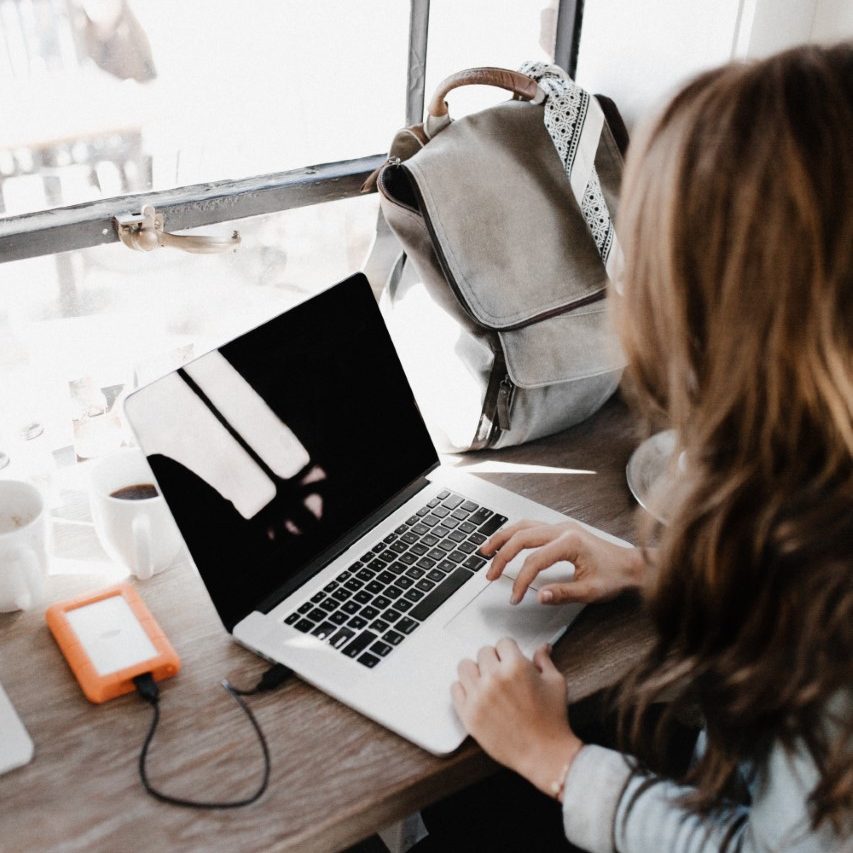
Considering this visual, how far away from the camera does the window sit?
1.05 m

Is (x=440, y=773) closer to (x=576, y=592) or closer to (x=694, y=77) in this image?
(x=576, y=592)

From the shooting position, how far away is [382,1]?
49.4 inches

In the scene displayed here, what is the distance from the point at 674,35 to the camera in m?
1.23

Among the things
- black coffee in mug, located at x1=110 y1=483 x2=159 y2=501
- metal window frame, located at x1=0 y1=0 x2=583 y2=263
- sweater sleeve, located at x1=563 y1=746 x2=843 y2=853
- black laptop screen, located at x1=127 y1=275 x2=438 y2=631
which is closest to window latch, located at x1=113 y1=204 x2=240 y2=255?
metal window frame, located at x1=0 y1=0 x2=583 y2=263

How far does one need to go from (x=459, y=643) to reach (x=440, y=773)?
134 millimetres

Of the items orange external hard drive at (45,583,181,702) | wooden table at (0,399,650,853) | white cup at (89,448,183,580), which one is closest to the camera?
wooden table at (0,399,650,853)

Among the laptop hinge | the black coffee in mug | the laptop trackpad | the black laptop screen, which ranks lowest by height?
the laptop trackpad

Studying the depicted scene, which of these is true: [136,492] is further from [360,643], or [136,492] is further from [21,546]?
[360,643]

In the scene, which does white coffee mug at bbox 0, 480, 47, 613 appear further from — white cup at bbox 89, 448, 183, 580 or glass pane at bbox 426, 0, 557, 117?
glass pane at bbox 426, 0, 557, 117

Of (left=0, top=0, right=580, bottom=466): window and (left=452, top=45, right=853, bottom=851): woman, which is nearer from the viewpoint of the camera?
(left=452, top=45, right=853, bottom=851): woman

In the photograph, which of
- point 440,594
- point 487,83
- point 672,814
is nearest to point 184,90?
point 487,83

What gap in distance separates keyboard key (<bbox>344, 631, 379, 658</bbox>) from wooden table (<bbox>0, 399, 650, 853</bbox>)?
4 cm

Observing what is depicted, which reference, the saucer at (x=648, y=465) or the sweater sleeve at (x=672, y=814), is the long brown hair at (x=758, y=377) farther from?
the saucer at (x=648, y=465)

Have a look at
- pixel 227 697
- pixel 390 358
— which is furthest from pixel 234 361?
pixel 227 697
